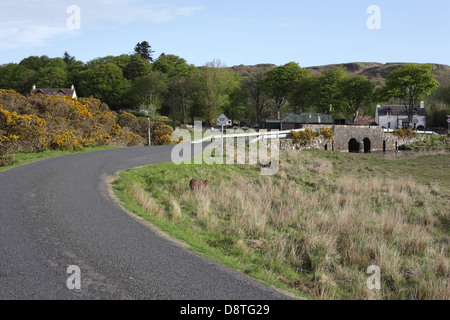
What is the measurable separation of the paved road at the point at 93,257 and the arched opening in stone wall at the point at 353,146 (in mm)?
44086

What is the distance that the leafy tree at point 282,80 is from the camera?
7344 centimetres

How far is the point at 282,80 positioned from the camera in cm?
7319

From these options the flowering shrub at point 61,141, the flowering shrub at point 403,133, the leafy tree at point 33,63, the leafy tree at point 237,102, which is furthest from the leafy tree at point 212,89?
the leafy tree at point 33,63

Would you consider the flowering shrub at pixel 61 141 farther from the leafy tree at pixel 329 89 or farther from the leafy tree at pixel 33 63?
the leafy tree at pixel 33 63

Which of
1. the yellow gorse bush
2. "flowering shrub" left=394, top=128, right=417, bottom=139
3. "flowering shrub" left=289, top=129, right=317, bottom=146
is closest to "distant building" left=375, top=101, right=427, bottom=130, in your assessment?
"flowering shrub" left=394, top=128, right=417, bottom=139

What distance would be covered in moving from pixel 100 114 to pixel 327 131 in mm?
27034

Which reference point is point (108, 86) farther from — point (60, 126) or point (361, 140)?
point (60, 126)

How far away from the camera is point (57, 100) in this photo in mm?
27391

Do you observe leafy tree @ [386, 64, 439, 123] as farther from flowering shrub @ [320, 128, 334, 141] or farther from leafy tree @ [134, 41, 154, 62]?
leafy tree @ [134, 41, 154, 62]

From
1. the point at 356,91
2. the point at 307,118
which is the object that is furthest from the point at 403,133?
the point at 307,118

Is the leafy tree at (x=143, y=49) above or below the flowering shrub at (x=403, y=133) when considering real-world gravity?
above

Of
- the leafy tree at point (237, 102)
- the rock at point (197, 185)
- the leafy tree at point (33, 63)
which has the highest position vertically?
the leafy tree at point (33, 63)

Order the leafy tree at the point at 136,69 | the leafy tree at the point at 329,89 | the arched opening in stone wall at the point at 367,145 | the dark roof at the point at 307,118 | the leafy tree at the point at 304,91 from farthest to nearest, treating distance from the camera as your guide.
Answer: the leafy tree at the point at 136,69 → the leafy tree at the point at 304,91 → the leafy tree at the point at 329,89 → the dark roof at the point at 307,118 → the arched opening in stone wall at the point at 367,145

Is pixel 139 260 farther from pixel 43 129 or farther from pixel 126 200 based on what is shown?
pixel 43 129
